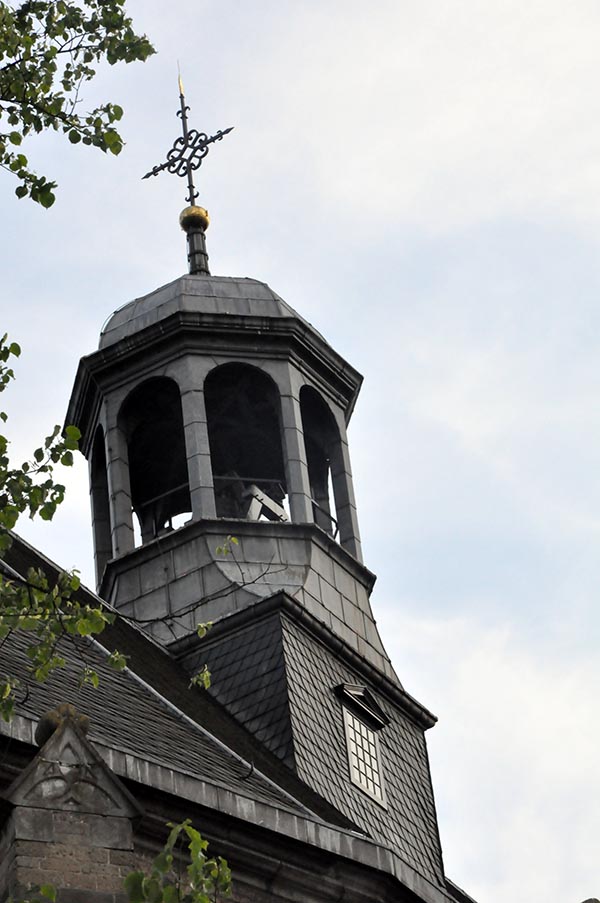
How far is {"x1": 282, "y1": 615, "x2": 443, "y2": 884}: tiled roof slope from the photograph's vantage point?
68.0 ft

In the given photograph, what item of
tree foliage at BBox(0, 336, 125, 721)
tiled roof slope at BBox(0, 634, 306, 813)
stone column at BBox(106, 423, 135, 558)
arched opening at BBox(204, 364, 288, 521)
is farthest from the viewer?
arched opening at BBox(204, 364, 288, 521)

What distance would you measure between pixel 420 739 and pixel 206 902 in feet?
44.9

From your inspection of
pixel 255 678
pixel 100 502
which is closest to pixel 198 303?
pixel 100 502

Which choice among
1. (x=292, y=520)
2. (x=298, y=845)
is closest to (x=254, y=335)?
(x=292, y=520)

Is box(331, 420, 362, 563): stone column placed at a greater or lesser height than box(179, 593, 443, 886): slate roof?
greater

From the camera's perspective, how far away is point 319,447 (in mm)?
26375

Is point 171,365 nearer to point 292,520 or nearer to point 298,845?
point 292,520

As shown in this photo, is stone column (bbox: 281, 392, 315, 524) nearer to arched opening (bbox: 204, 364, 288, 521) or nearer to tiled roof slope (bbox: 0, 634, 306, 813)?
arched opening (bbox: 204, 364, 288, 521)

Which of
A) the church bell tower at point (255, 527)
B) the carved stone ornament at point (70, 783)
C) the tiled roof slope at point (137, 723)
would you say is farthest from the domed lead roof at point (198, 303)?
the carved stone ornament at point (70, 783)

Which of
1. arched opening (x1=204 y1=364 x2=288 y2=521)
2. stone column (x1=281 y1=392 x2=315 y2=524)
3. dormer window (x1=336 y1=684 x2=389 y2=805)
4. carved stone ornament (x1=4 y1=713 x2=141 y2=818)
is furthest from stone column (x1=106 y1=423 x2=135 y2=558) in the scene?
carved stone ornament (x1=4 y1=713 x2=141 y2=818)

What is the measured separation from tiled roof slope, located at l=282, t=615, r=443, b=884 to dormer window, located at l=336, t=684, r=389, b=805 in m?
0.11

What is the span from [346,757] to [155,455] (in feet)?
21.2

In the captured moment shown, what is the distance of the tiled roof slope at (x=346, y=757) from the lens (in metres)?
20.7

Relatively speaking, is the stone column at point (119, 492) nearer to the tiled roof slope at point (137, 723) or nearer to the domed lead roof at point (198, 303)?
the domed lead roof at point (198, 303)
